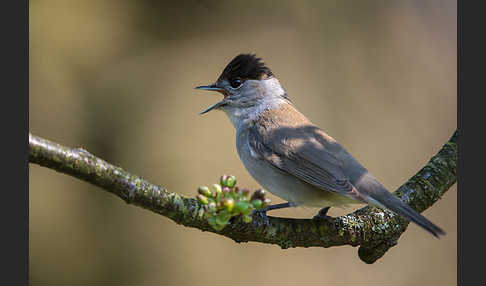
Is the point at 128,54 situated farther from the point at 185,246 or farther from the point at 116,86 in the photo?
the point at 185,246

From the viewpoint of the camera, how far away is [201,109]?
6.23m

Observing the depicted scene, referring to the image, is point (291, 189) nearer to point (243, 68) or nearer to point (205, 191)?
point (205, 191)

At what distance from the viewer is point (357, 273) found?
5.82m

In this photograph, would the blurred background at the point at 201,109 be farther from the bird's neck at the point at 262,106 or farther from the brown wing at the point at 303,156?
the brown wing at the point at 303,156

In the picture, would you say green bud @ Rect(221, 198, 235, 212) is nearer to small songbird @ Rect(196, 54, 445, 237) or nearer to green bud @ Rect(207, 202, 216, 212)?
green bud @ Rect(207, 202, 216, 212)

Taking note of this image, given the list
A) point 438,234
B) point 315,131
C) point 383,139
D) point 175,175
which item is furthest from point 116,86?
point 438,234

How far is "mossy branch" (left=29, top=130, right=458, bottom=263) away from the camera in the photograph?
2164mm

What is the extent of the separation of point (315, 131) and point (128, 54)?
331 centimetres

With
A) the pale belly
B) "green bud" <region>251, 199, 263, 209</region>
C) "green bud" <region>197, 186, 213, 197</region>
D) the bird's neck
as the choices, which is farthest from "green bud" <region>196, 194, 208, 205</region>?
the bird's neck

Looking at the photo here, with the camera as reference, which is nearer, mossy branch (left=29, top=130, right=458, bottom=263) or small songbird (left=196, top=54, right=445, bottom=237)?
mossy branch (left=29, top=130, right=458, bottom=263)

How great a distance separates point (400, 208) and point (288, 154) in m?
1.02

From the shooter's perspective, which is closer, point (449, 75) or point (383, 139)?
point (383, 139)

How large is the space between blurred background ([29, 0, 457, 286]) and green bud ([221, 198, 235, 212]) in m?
3.30

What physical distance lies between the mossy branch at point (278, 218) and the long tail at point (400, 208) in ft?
0.84
